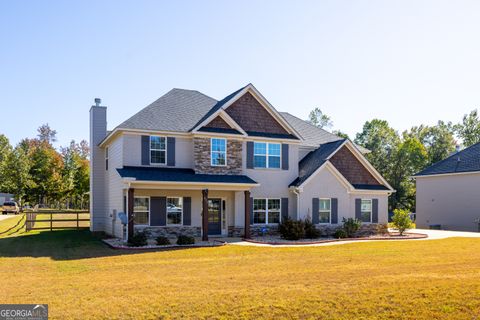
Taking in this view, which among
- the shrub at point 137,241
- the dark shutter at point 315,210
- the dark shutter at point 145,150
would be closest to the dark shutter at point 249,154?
the dark shutter at point 315,210

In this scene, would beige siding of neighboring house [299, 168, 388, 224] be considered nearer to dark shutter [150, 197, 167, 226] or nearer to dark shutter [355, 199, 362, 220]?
dark shutter [355, 199, 362, 220]

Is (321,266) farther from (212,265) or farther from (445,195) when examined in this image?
(445,195)

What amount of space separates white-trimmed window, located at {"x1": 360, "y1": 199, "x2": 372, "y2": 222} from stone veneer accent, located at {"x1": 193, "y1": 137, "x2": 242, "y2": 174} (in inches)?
320

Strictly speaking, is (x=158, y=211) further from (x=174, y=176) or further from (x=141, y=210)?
(x=174, y=176)

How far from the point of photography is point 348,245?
67.6ft

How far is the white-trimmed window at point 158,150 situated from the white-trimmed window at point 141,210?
2001 mm

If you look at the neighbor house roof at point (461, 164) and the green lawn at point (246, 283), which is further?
the neighbor house roof at point (461, 164)

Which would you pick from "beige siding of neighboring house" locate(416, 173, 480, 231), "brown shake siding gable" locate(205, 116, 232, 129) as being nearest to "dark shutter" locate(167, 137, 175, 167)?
"brown shake siding gable" locate(205, 116, 232, 129)

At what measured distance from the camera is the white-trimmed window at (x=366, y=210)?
2717cm

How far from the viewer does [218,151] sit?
24.1m

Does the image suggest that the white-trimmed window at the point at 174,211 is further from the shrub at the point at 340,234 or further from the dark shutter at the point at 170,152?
the shrub at the point at 340,234

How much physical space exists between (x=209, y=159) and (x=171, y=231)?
420 centimetres

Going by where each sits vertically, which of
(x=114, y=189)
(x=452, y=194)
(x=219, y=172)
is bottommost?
(x=452, y=194)

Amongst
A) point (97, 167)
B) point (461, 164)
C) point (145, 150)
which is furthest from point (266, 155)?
point (461, 164)
